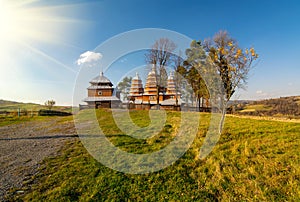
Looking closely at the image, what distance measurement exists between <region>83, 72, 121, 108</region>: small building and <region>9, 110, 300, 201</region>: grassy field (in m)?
23.7

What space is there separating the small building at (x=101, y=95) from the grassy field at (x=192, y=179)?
23.7m

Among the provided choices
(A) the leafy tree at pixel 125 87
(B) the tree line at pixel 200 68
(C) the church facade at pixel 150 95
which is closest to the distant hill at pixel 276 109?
(B) the tree line at pixel 200 68

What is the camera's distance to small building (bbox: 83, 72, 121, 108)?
27778 millimetres

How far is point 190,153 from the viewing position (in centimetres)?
524

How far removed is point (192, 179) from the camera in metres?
3.79

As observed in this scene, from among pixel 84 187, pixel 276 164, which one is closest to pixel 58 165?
pixel 84 187

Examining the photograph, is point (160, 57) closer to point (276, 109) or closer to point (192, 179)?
point (276, 109)

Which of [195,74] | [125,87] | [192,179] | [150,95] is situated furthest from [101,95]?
[192,179]

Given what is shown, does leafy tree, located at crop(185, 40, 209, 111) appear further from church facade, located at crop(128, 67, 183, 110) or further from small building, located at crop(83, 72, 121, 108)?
small building, located at crop(83, 72, 121, 108)

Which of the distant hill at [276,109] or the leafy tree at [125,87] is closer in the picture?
the distant hill at [276,109]

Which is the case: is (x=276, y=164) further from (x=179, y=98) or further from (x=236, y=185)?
(x=179, y=98)

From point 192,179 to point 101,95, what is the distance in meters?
27.9

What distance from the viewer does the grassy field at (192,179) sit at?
10.1 ft

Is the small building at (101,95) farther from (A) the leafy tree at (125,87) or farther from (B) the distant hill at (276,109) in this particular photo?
(B) the distant hill at (276,109)
